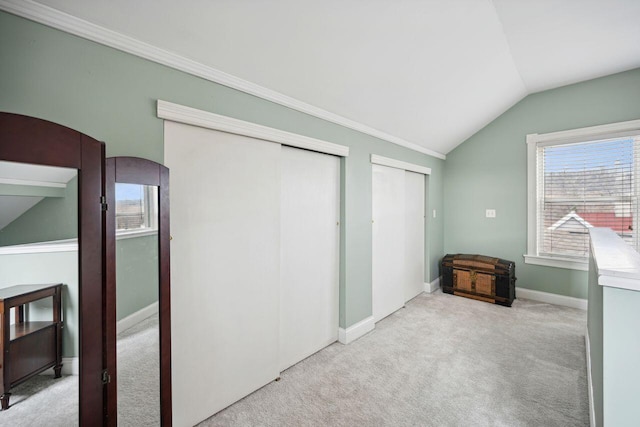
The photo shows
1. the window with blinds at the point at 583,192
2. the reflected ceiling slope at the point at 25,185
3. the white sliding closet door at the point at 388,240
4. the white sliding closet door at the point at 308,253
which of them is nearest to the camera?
the reflected ceiling slope at the point at 25,185

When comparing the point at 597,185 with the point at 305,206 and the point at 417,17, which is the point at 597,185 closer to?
the point at 417,17

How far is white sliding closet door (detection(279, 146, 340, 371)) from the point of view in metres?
2.18

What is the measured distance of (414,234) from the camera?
3781mm

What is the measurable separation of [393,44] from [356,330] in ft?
8.27

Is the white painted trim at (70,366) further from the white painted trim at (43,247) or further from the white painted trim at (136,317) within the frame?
the white painted trim at (43,247)

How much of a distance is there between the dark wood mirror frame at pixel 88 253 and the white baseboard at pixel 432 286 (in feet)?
12.8

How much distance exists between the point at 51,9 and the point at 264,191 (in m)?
1.29

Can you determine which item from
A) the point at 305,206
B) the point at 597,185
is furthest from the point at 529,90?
the point at 305,206

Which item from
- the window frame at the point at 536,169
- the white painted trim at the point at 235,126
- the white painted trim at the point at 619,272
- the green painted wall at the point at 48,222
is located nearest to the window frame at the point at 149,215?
the green painted wall at the point at 48,222

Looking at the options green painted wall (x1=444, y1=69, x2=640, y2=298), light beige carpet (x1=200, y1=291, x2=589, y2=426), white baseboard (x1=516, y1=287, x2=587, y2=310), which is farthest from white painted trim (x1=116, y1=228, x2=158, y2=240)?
white baseboard (x1=516, y1=287, x2=587, y2=310)

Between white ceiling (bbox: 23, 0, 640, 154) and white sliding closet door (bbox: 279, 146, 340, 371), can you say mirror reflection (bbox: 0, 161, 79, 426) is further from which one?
white sliding closet door (bbox: 279, 146, 340, 371)

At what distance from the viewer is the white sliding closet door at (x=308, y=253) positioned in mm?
2176

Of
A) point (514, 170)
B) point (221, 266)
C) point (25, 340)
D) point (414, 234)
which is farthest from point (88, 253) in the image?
point (514, 170)

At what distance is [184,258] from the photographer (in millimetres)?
1533
